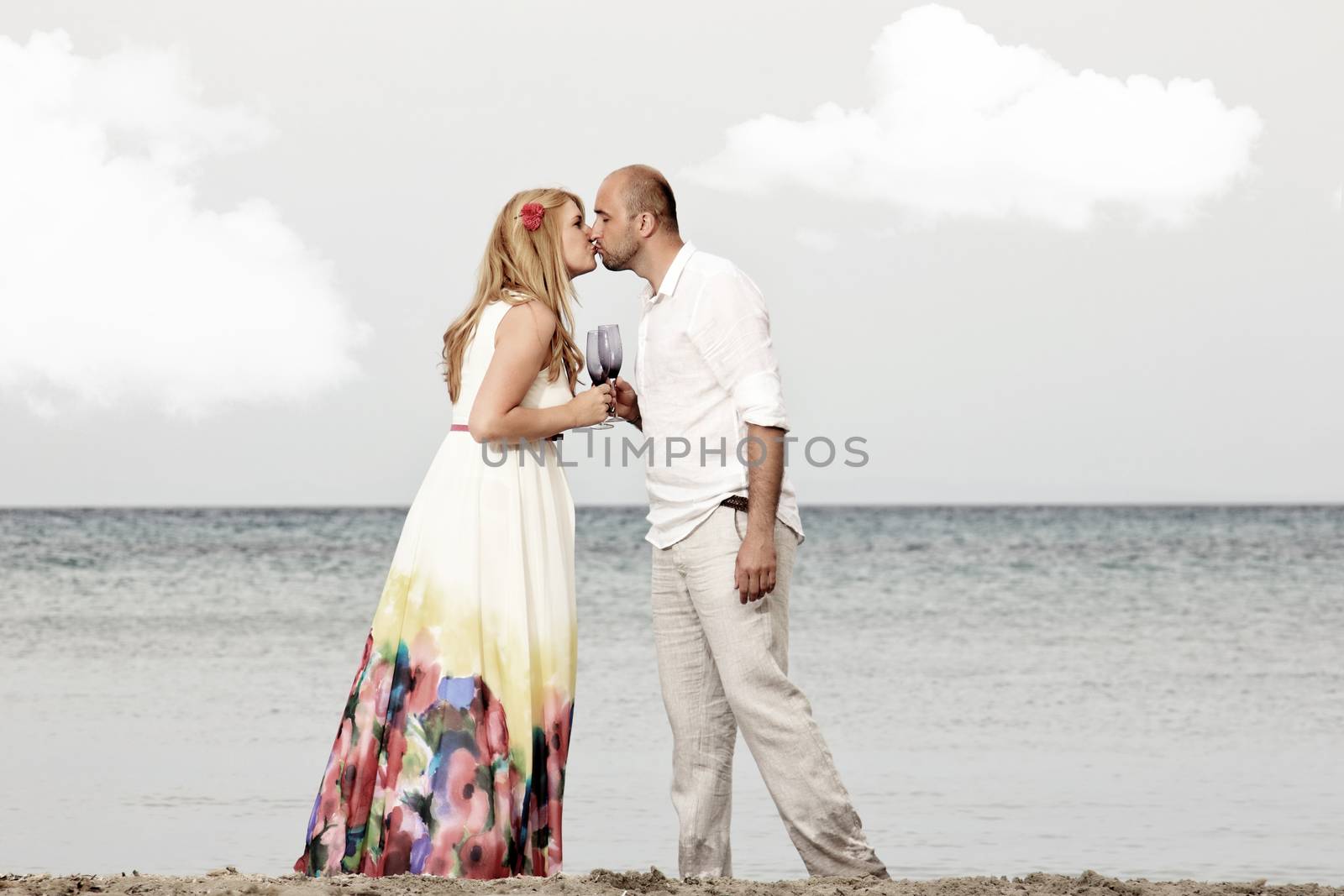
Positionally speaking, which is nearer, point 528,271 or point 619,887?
point 619,887

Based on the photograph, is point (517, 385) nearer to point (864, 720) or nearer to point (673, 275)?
point (673, 275)

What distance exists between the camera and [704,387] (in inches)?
138

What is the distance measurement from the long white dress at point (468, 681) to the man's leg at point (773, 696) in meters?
0.42

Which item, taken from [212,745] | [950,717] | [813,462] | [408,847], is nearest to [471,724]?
[408,847]

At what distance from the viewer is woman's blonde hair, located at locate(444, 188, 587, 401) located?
3602 millimetres

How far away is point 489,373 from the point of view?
11.5ft

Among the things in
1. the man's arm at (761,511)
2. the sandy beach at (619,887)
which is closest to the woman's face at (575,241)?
the man's arm at (761,511)

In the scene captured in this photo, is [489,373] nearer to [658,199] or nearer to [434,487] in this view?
[434,487]

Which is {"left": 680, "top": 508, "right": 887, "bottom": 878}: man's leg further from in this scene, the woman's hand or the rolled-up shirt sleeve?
the woman's hand

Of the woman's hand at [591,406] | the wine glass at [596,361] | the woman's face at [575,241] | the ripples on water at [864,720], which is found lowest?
the ripples on water at [864,720]

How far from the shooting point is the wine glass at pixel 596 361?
11.8 ft

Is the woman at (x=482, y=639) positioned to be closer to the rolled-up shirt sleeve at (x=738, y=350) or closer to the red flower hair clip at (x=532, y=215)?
the red flower hair clip at (x=532, y=215)

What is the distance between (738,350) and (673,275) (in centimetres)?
27

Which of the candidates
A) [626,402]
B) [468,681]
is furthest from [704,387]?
[468,681]
